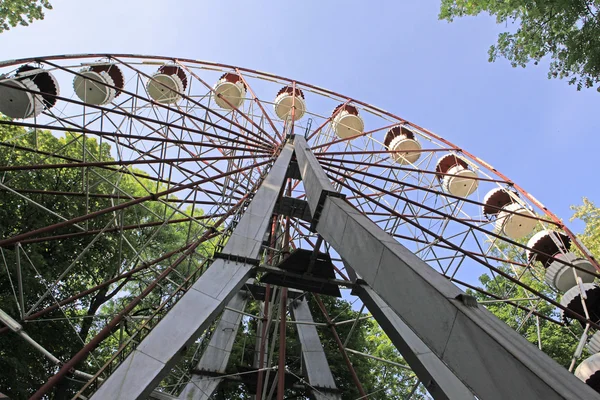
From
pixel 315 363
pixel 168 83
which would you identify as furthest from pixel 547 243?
pixel 168 83

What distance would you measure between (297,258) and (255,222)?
1064 mm

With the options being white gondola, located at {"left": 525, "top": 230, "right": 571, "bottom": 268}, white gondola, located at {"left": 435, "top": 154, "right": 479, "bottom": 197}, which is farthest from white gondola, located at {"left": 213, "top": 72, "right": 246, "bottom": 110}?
white gondola, located at {"left": 525, "top": 230, "right": 571, "bottom": 268}

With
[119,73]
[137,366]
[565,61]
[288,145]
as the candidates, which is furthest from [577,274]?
[119,73]

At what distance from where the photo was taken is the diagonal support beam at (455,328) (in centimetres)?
307

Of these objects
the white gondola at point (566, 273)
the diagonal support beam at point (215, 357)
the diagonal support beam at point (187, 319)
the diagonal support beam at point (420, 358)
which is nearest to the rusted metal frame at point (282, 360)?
the diagonal support beam at point (215, 357)

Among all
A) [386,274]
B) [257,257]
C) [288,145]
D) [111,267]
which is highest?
[111,267]

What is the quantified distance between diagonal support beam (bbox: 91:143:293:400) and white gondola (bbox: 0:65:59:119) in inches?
320

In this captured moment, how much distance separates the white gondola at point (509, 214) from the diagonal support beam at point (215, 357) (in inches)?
376

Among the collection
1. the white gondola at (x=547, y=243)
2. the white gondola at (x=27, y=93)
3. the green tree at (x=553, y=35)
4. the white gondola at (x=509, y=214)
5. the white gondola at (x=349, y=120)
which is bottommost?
the green tree at (x=553, y=35)

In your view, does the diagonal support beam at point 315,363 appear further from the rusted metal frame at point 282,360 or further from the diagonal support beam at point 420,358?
the diagonal support beam at point 420,358

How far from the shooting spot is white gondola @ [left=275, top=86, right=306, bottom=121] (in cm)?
1977

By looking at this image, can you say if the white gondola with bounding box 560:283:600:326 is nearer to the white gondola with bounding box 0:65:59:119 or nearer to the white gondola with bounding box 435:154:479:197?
the white gondola with bounding box 435:154:479:197

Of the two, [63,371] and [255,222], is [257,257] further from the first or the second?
[63,371]

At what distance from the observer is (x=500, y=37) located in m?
8.56
